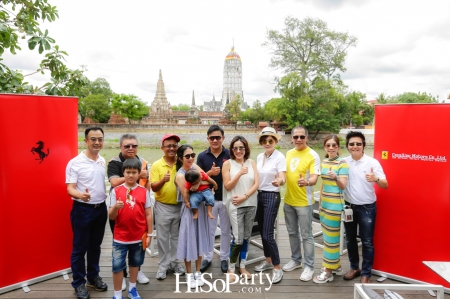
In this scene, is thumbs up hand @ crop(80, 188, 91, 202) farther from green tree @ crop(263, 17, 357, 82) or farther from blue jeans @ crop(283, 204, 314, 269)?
green tree @ crop(263, 17, 357, 82)

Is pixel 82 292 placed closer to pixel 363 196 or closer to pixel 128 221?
pixel 128 221

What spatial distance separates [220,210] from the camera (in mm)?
3176

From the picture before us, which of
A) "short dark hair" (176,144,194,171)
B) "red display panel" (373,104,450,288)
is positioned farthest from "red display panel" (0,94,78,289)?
"red display panel" (373,104,450,288)

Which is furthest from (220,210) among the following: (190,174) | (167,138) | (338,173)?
(338,173)

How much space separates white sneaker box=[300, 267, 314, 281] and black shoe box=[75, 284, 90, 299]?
81.1 inches

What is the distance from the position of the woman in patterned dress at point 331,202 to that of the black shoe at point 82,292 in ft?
7.17

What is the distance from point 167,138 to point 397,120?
234 centimetres

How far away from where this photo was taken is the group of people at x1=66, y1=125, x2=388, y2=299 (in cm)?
273

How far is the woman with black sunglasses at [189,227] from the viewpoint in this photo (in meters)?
2.81

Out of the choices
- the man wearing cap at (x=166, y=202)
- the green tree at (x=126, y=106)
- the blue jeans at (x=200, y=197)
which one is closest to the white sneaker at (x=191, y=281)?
the man wearing cap at (x=166, y=202)

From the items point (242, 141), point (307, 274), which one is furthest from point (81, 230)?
point (307, 274)

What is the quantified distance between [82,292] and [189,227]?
43.4 inches

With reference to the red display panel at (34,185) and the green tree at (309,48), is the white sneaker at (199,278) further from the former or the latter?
the green tree at (309,48)

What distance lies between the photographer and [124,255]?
101 inches
